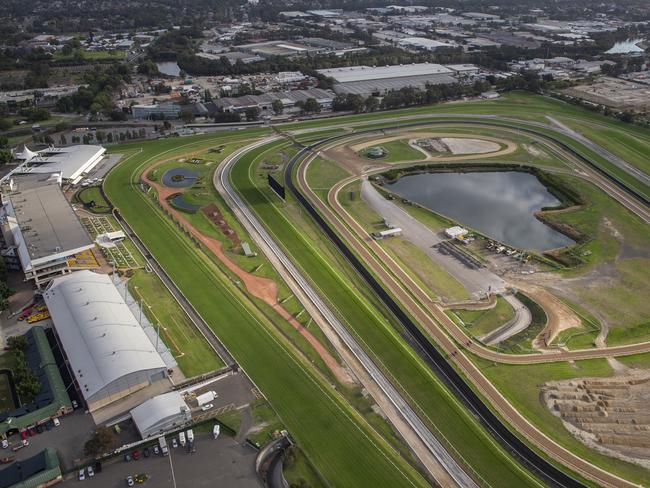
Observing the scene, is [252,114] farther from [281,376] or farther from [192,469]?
[192,469]

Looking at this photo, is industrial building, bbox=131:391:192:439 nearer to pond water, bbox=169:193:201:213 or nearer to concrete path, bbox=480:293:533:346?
concrete path, bbox=480:293:533:346

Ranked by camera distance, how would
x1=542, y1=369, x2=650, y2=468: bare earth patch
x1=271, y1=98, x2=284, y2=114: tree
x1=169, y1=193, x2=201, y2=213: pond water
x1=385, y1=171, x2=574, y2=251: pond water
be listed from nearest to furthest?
x1=542, y1=369, x2=650, y2=468: bare earth patch, x1=385, y1=171, x2=574, y2=251: pond water, x1=169, y1=193, x2=201, y2=213: pond water, x1=271, y1=98, x2=284, y2=114: tree

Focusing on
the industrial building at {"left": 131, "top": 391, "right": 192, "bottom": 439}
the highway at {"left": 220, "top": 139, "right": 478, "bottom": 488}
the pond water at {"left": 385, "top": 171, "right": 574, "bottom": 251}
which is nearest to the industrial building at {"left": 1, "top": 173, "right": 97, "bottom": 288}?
the highway at {"left": 220, "top": 139, "right": 478, "bottom": 488}

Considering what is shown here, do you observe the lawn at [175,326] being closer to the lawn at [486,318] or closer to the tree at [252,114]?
the lawn at [486,318]

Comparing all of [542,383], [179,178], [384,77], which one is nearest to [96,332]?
[542,383]

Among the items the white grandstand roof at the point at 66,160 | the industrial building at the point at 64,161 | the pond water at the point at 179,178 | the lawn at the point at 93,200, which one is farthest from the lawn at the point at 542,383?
the white grandstand roof at the point at 66,160

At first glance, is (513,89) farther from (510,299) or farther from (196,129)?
(510,299)
